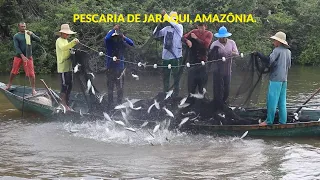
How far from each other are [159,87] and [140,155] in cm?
236

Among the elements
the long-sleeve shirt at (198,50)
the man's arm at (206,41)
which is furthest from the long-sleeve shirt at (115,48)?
the man's arm at (206,41)

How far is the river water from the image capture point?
23.6 ft

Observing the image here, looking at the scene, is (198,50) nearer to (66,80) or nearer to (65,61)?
(65,61)

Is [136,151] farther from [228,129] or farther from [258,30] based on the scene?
[258,30]

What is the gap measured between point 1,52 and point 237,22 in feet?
38.7

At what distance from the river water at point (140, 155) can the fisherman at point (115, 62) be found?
481 millimetres

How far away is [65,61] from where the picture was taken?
1043 cm

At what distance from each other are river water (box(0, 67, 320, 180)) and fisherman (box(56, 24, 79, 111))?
708 millimetres

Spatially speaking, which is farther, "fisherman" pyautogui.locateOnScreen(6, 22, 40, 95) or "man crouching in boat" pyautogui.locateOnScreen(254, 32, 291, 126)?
"fisherman" pyautogui.locateOnScreen(6, 22, 40, 95)

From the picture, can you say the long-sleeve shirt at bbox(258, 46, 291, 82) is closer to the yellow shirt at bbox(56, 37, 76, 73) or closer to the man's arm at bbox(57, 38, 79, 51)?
the man's arm at bbox(57, 38, 79, 51)

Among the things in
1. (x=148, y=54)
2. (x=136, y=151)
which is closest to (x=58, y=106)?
(x=148, y=54)
